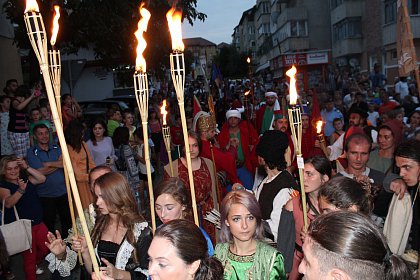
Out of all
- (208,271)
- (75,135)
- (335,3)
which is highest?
(335,3)

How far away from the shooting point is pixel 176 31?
308cm

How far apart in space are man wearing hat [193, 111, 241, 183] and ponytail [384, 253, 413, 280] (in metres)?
4.12

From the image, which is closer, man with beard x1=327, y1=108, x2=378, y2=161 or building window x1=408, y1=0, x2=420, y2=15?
man with beard x1=327, y1=108, x2=378, y2=161

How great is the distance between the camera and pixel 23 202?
558 centimetres

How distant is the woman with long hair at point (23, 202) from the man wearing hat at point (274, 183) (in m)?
2.78

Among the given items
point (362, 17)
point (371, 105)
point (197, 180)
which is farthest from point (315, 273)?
point (362, 17)

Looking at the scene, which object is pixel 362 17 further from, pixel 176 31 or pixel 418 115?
pixel 176 31

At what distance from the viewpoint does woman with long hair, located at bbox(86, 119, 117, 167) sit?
25.9 feet

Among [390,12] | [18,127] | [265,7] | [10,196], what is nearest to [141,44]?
[10,196]

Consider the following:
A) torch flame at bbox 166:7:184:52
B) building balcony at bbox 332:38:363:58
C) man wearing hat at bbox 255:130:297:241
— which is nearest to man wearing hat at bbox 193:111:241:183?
man wearing hat at bbox 255:130:297:241

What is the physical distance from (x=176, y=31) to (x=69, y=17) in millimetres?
11619

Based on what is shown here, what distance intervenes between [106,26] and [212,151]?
9.35m

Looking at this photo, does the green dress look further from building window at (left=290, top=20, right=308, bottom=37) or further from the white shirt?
building window at (left=290, top=20, right=308, bottom=37)

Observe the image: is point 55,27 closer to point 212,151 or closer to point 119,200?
point 119,200
